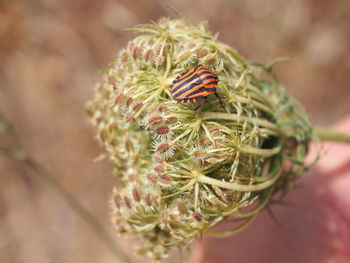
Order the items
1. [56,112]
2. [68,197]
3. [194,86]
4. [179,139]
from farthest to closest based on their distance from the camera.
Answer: [56,112]
[68,197]
[179,139]
[194,86]

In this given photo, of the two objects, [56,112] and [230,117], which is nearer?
[230,117]

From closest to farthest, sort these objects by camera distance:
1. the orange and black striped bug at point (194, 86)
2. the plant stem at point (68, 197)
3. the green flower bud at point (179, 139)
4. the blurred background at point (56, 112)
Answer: the orange and black striped bug at point (194, 86)
the green flower bud at point (179, 139)
the plant stem at point (68, 197)
the blurred background at point (56, 112)

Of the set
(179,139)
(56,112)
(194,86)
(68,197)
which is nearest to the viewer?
(194,86)

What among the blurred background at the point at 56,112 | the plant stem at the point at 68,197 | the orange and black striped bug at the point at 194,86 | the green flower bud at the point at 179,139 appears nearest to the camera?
the orange and black striped bug at the point at 194,86

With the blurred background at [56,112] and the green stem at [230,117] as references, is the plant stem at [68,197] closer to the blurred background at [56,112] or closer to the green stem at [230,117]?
the green stem at [230,117]

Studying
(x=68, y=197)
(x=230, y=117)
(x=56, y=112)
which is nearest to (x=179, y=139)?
(x=230, y=117)

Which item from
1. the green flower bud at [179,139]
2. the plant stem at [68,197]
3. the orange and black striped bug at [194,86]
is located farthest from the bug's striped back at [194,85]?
the plant stem at [68,197]

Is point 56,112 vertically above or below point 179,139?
above

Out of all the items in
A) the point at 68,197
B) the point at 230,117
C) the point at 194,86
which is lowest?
the point at 230,117

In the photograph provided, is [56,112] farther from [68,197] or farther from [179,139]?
[179,139]
